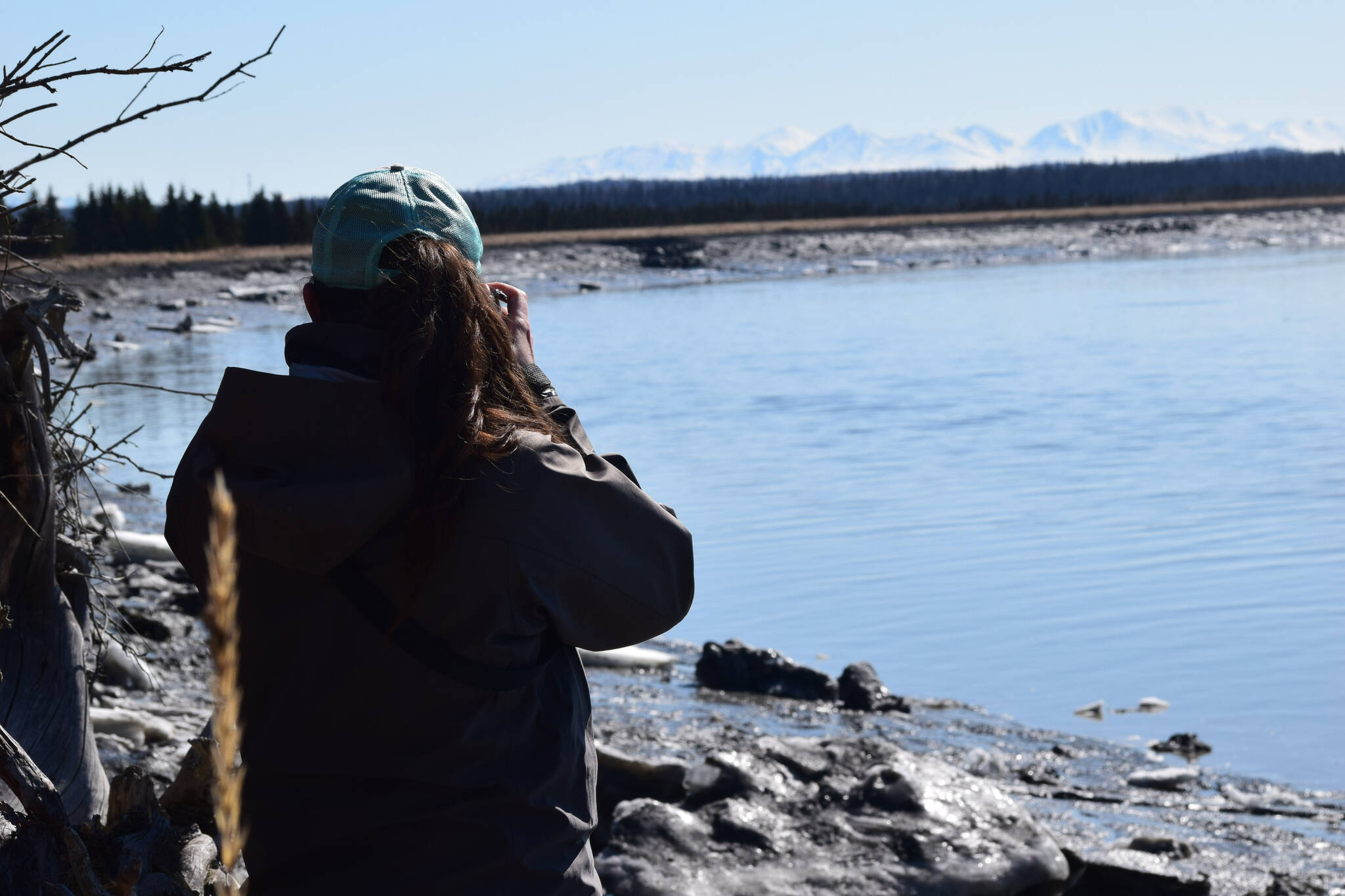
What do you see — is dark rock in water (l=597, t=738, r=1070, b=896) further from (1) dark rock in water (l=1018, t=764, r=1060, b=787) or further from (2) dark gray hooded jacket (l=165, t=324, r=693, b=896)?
(2) dark gray hooded jacket (l=165, t=324, r=693, b=896)

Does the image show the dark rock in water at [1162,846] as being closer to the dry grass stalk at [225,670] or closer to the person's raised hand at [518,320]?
the person's raised hand at [518,320]

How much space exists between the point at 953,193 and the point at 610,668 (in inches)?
4952

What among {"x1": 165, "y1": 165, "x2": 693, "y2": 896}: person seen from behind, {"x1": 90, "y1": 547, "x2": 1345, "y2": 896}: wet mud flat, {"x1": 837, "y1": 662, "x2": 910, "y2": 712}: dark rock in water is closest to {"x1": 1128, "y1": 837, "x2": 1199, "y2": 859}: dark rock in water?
{"x1": 90, "y1": 547, "x2": 1345, "y2": 896}: wet mud flat

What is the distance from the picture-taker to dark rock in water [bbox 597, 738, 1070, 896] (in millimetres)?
4195

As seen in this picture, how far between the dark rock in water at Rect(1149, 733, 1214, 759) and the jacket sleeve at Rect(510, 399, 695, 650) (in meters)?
4.92

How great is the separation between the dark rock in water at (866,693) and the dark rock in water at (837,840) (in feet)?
5.90

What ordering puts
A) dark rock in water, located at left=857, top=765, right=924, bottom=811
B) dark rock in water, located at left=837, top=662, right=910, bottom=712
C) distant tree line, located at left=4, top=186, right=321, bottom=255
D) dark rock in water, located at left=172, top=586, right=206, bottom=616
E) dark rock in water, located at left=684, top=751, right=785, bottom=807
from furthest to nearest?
distant tree line, located at left=4, top=186, right=321, bottom=255, dark rock in water, located at left=172, top=586, right=206, bottom=616, dark rock in water, located at left=837, top=662, right=910, bottom=712, dark rock in water, located at left=684, top=751, right=785, bottom=807, dark rock in water, located at left=857, top=765, right=924, bottom=811

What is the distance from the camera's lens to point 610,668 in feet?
24.7

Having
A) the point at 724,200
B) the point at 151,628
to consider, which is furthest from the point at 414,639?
the point at 724,200

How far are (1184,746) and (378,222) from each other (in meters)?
5.28

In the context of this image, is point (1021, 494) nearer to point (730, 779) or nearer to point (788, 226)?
point (730, 779)

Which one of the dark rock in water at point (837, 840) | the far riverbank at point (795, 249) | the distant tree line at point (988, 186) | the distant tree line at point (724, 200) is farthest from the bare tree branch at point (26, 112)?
the distant tree line at point (988, 186)

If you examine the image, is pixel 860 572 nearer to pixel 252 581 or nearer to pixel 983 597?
pixel 983 597

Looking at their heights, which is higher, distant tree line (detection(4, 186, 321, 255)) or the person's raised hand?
distant tree line (detection(4, 186, 321, 255))
